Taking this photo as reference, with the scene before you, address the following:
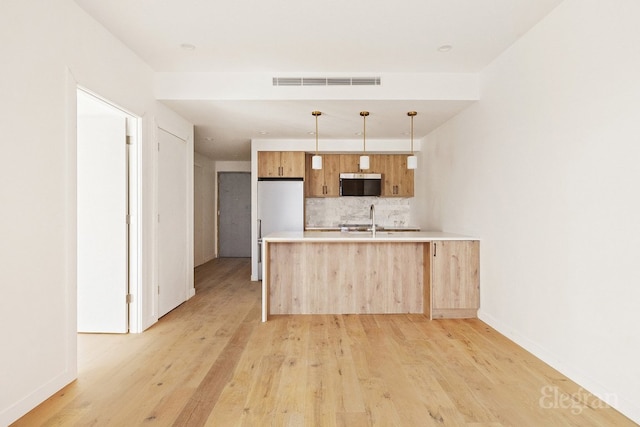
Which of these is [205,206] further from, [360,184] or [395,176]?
[395,176]

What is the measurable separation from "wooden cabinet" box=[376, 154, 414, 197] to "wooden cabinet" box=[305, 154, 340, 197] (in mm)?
796

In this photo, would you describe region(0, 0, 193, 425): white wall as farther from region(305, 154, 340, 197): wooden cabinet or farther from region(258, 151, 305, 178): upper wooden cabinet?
region(305, 154, 340, 197): wooden cabinet

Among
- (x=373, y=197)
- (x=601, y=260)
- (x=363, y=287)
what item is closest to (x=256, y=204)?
(x=373, y=197)

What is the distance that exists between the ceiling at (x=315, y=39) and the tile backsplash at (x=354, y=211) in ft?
8.46

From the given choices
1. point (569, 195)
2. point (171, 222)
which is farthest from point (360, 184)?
point (569, 195)

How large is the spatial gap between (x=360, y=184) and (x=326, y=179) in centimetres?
62

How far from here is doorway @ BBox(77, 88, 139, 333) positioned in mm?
3420

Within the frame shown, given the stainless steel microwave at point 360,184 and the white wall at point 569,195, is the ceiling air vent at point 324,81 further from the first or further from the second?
the stainless steel microwave at point 360,184

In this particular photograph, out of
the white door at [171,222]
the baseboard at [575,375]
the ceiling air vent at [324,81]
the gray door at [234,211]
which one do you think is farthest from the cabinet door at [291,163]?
the baseboard at [575,375]

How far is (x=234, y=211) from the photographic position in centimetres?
870

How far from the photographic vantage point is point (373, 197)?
7.00 metres

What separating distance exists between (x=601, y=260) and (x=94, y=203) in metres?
4.06

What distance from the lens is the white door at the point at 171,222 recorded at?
156 inches

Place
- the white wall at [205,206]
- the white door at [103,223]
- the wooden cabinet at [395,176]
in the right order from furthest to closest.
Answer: the white wall at [205,206], the wooden cabinet at [395,176], the white door at [103,223]
